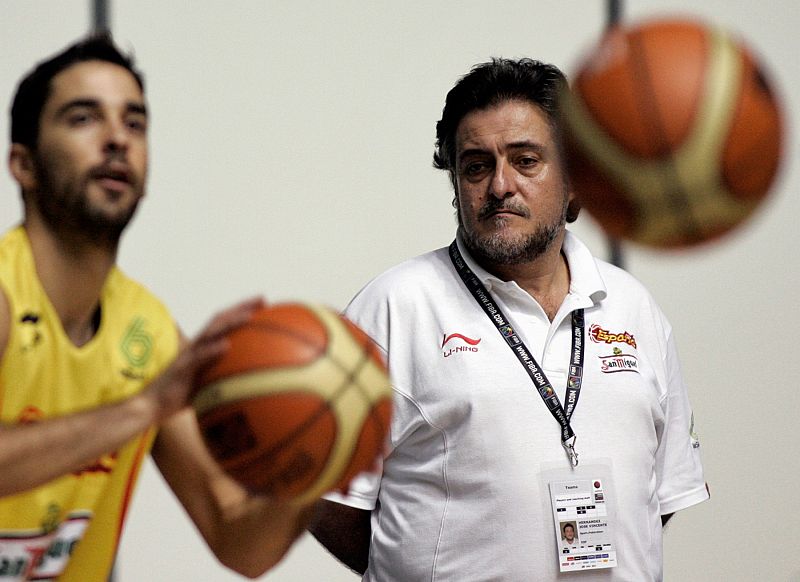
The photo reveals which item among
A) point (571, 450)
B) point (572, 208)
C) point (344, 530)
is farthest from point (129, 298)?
point (572, 208)

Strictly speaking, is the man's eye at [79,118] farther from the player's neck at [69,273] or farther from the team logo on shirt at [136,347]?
the team logo on shirt at [136,347]

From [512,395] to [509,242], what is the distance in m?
0.27

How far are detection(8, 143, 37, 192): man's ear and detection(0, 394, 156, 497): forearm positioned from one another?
0.39 meters

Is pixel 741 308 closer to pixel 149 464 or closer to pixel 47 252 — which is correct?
pixel 149 464

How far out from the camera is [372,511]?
188 centimetres

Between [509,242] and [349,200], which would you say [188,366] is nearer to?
[509,242]

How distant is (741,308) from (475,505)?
1.67 metres

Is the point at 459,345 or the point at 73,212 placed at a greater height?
the point at 73,212

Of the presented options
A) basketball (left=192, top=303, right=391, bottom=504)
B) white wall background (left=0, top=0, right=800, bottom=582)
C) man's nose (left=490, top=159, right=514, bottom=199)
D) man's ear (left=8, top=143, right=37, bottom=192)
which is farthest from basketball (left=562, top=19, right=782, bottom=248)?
white wall background (left=0, top=0, right=800, bottom=582)

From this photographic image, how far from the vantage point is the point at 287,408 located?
1.24 m

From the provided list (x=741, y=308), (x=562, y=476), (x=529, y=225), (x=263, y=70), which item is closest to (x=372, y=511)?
(x=562, y=476)

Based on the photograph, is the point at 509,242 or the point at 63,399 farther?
the point at 509,242

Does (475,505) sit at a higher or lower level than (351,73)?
lower

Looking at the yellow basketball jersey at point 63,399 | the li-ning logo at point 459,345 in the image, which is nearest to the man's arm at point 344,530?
the li-ning logo at point 459,345
